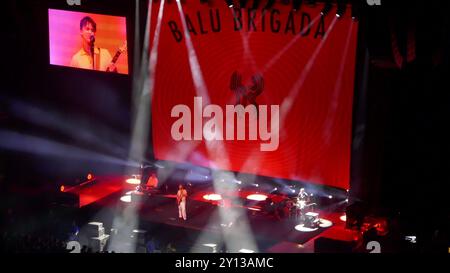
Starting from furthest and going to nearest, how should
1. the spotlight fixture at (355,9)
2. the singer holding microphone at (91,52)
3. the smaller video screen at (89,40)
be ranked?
1. the singer holding microphone at (91,52)
2. the smaller video screen at (89,40)
3. the spotlight fixture at (355,9)

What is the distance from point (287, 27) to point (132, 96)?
11.2ft

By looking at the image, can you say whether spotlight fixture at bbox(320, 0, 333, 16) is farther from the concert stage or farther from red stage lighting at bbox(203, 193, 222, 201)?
red stage lighting at bbox(203, 193, 222, 201)

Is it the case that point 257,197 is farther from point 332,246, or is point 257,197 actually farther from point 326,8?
point 326,8

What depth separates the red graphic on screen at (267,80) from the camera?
9.72 meters

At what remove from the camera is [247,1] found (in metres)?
9.58

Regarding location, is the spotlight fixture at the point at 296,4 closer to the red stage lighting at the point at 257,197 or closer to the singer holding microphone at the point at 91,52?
the red stage lighting at the point at 257,197

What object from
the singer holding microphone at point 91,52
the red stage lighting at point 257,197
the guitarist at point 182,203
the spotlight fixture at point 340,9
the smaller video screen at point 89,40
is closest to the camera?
the spotlight fixture at point 340,9

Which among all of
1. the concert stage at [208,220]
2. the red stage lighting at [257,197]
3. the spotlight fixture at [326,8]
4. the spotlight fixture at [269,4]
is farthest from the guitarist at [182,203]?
the spotlight fixture at [326,8]

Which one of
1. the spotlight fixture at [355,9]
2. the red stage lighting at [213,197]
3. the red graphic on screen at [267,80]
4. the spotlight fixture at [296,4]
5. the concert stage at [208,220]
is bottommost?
the concert stage at [208,220]

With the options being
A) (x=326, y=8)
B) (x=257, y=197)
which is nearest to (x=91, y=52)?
(x=257, y=197)

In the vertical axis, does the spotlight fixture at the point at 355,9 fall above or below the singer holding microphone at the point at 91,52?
Result: above

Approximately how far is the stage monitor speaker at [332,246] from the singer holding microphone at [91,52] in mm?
5405
